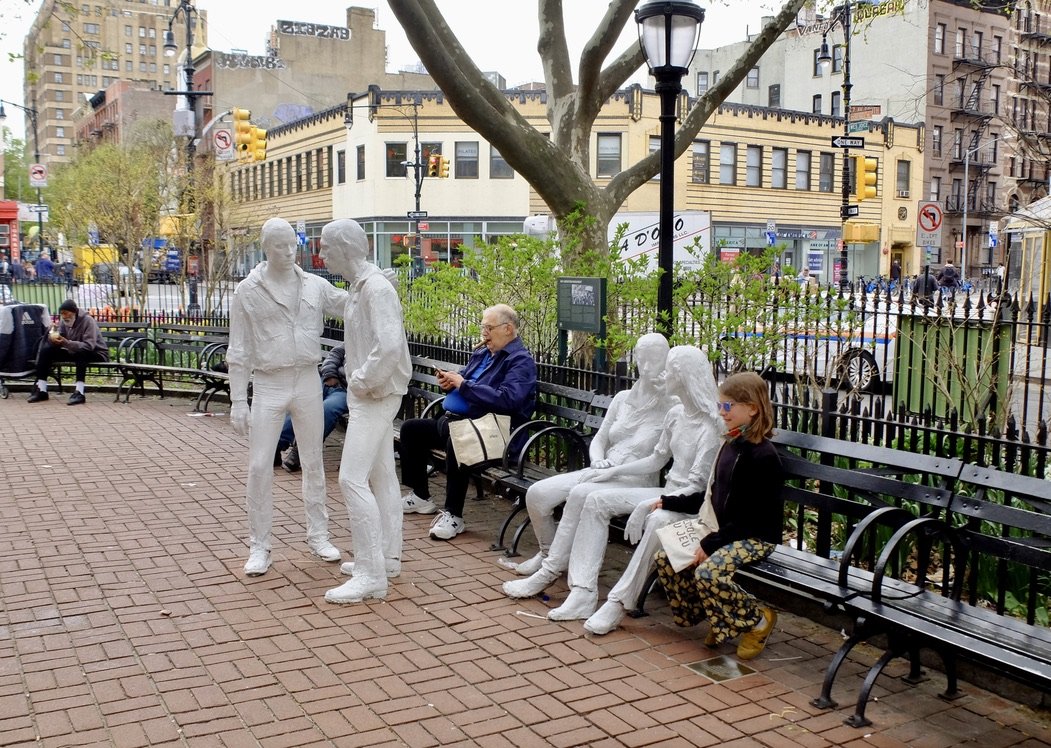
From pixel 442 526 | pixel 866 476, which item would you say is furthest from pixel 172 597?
pixel 866 476

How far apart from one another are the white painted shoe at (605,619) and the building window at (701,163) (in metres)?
44.8

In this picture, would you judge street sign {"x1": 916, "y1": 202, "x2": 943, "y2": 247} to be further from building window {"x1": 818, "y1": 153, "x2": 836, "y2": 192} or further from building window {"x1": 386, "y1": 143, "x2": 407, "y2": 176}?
building window {"x1": 818, "y1": 153, "x2": 836, "y2": 192}

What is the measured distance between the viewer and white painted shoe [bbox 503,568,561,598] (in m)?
5.92

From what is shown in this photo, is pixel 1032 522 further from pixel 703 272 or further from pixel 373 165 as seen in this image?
pixel 373 165

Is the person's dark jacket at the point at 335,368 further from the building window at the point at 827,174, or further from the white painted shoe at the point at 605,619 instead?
the building window at the point at 827,174

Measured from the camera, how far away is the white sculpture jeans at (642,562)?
540 cm

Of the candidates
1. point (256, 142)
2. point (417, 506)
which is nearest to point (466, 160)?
point (256, 142)

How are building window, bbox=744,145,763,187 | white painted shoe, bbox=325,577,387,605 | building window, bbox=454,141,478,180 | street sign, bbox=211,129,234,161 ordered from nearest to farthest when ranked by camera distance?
white painted shoe, bbox=325,577,387,605
street sign, bbox=211,129,234,161
building window, bbox=454,141,478,180
building window, bbox=744,145,763,187

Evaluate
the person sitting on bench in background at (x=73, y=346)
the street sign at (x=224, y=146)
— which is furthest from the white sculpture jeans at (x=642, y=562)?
the street sign at (x=224, y=146)

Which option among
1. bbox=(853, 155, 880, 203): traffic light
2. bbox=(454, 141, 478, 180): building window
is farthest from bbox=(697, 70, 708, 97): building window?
bbox=(853, 155, 880, 203): traffic light

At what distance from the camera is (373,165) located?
48219mm

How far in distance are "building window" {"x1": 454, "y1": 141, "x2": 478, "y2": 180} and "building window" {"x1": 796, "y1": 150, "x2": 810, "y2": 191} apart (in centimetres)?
1631

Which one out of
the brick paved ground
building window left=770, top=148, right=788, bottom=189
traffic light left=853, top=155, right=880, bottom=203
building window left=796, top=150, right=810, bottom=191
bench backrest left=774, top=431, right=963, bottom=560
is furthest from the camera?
building window left=796, top=150, right=810, bottom=191

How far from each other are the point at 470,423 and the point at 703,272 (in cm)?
262
